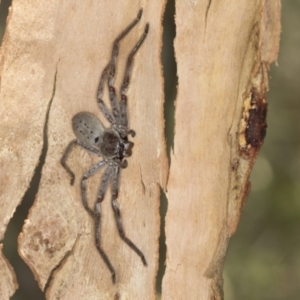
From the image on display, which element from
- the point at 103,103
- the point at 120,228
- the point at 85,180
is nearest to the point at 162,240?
the point at 120,228

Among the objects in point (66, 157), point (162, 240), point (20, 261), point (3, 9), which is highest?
point (3, 9)

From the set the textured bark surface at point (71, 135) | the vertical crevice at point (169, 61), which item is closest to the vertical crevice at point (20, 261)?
the textured bark surface at point (71, 135)

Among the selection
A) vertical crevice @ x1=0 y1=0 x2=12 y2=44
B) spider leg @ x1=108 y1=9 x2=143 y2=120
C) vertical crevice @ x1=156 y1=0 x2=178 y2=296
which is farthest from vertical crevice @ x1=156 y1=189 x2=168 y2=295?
vertical crevice @ x1=0 y1=0 x2=12 y2=44

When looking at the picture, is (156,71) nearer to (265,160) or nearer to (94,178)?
(94,178)

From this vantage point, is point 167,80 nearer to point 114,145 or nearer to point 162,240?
point 114,145

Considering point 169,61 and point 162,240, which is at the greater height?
point 169,61

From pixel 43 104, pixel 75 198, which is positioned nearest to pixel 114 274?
pixel 75 198
